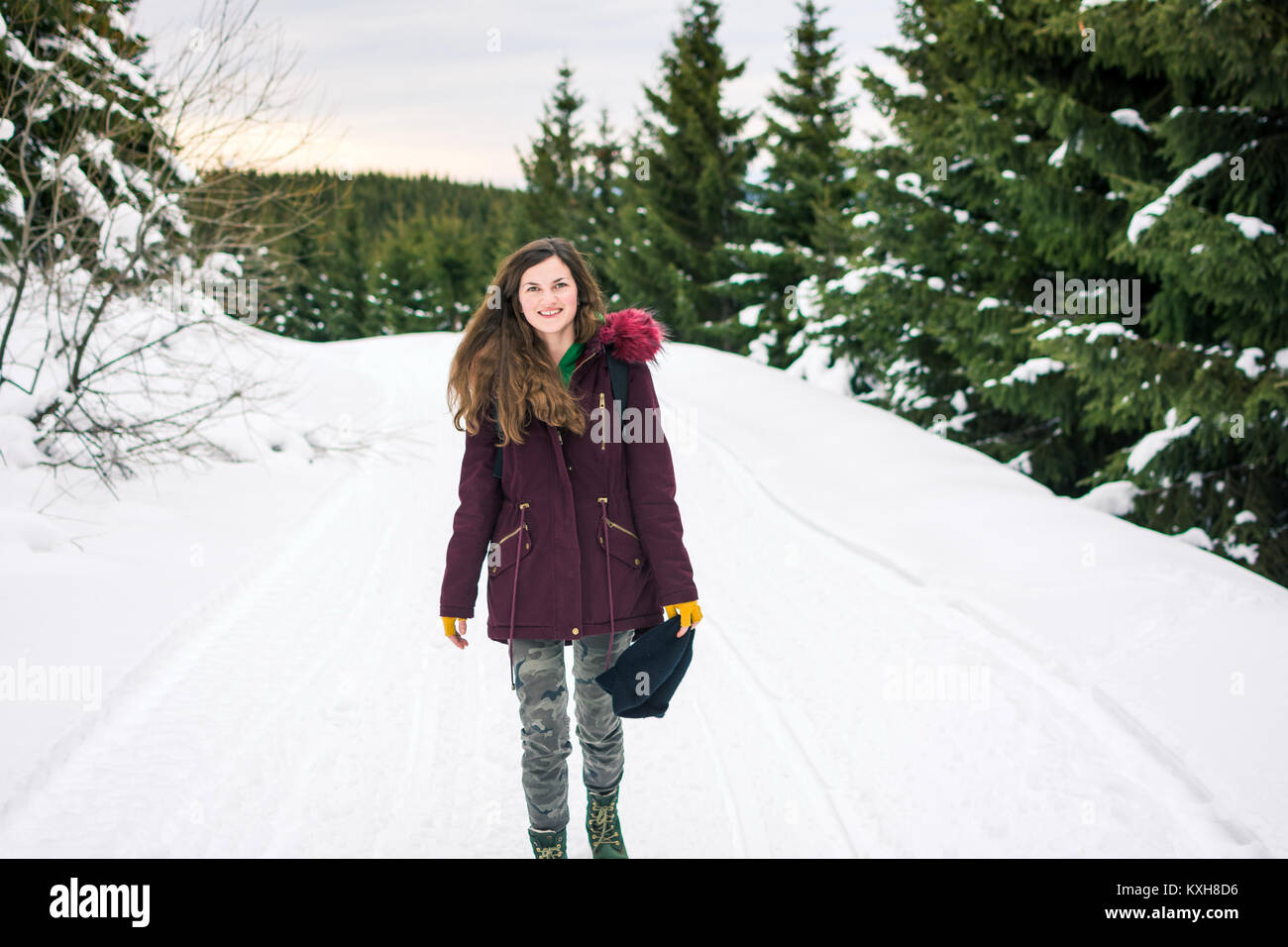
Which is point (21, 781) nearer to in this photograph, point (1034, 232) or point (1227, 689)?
point (1227, 689)

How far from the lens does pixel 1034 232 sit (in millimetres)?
8609

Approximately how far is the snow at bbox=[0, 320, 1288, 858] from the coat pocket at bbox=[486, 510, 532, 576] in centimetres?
119

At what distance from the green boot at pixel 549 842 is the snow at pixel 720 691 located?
0.24m

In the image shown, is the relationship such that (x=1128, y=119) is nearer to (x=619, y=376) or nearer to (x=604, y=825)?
(x=619, y=376)

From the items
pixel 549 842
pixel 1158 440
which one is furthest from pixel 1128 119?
pixel 549 842

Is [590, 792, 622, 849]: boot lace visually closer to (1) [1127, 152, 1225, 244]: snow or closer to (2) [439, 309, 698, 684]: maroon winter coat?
(2) [439, 309, 698, 684]: maroon winter coat

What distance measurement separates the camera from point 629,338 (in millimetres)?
2643

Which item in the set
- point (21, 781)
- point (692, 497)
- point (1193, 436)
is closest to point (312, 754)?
point (21, 781)

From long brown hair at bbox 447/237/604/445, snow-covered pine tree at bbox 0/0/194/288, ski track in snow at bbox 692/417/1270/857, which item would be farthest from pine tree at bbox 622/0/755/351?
long brown hair at bbox 447/237/604/445

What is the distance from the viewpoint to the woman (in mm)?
2555

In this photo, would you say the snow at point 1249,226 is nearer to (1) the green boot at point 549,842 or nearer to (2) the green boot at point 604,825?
(2) the green boot at point 604,825

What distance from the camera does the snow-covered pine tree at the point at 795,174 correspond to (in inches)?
875

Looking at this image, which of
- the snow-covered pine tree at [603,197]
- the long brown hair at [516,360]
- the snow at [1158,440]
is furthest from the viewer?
the snow-covered pine tree at [603,197]

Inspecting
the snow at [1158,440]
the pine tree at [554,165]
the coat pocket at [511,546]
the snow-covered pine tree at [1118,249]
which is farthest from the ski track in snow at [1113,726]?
the pine tree at [554,165]
